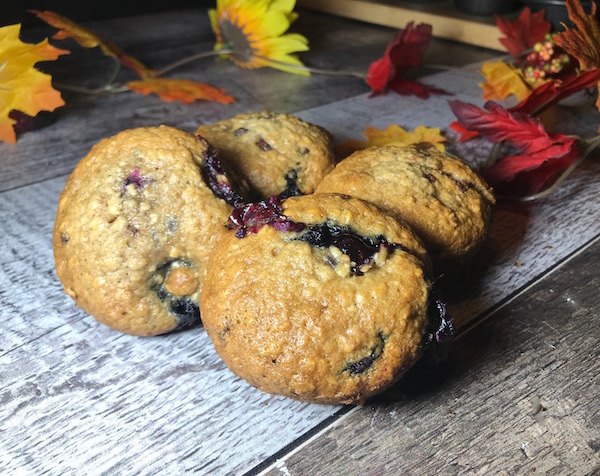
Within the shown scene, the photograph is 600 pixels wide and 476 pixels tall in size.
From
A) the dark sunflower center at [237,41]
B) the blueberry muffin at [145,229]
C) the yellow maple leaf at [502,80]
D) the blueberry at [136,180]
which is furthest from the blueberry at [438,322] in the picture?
the dark sunflower center at [237,41]

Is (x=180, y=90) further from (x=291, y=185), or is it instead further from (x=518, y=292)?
(x=518, y=292)

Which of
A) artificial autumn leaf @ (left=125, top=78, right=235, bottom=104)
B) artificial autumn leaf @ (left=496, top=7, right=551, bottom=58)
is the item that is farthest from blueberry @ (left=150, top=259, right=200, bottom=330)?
artificial autumn leaf @ (left=496, top=7, right=551, bottom=58)

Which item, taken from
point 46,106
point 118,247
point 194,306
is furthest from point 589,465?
point 46,106

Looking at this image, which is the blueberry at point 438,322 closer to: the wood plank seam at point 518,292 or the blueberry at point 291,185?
the wood plank seam at point 518,292

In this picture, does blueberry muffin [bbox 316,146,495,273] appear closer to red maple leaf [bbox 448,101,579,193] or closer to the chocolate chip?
the chocolate chip

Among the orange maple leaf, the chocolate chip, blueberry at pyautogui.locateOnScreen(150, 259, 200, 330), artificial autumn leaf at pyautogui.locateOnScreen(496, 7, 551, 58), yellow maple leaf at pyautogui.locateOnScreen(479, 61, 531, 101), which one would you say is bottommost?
blueberry at pyautogui.locateOnScreen(150, 259, 200, 330)

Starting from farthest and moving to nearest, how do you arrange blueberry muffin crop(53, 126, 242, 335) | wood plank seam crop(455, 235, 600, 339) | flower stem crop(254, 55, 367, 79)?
flower stem crop(254, 55, 367, 79)
wood plank seam crop(455, 235, 600, 339)
blueberry muffin crop(53, 126, 242, 335)

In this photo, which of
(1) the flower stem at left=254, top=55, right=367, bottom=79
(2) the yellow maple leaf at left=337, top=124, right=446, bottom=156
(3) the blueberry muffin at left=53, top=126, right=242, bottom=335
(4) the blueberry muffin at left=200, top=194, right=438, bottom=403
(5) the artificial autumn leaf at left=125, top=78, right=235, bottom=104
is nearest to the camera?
(4) the blueberry muffin at left=200, top=194, right=438, bottom=403
